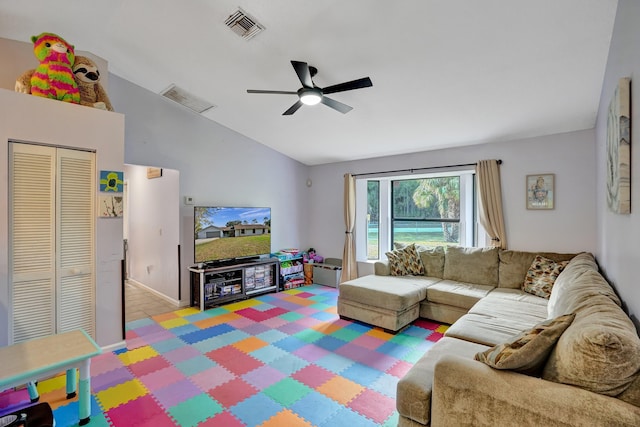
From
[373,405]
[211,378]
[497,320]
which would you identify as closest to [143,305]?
[211,378]

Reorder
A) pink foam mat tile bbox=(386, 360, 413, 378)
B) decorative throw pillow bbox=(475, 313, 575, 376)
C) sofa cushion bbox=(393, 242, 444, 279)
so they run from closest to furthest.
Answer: decorative throw pillow bbox=(475, 313, 575, 376) < pink foam mat tile bbox=(386, 360, 413, 378) < sofa cushion bbox=(393, 242, 444, 279)

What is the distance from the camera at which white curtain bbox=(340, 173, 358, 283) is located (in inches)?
218

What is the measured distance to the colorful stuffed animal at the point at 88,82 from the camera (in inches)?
111

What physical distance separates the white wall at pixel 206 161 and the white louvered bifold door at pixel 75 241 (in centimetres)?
117

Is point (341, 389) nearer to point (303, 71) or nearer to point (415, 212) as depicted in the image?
point (303, 71)

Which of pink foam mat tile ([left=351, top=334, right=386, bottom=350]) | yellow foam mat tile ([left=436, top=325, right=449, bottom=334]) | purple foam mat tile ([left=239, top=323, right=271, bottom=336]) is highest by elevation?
purple foam mat tile ([left=239, top=323, right=271, bottom=336])

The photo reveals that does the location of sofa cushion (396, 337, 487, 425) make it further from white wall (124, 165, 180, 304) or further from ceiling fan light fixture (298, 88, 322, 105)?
white wall (124, 165, 180, 304)

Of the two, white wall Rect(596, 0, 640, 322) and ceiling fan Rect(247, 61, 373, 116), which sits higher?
ceiling fan Rect(247, 61, 373, 116)

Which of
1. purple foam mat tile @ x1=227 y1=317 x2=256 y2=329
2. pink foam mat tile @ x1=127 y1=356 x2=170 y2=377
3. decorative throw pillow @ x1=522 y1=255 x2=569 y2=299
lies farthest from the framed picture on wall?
pink foam mat tile @ x1=127 y1=356 x2=170 y2=377

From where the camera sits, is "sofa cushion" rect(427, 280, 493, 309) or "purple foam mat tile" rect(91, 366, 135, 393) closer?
"purple foam mat tile" rect(91, 366, 135, 393)

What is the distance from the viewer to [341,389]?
7.69 feet

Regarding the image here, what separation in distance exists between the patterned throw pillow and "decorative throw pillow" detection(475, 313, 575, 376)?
114 inches

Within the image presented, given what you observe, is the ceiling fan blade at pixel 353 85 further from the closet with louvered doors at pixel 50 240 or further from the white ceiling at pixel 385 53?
the closet with louvered doors at pixel 50 240

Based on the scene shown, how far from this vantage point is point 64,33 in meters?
2.97
